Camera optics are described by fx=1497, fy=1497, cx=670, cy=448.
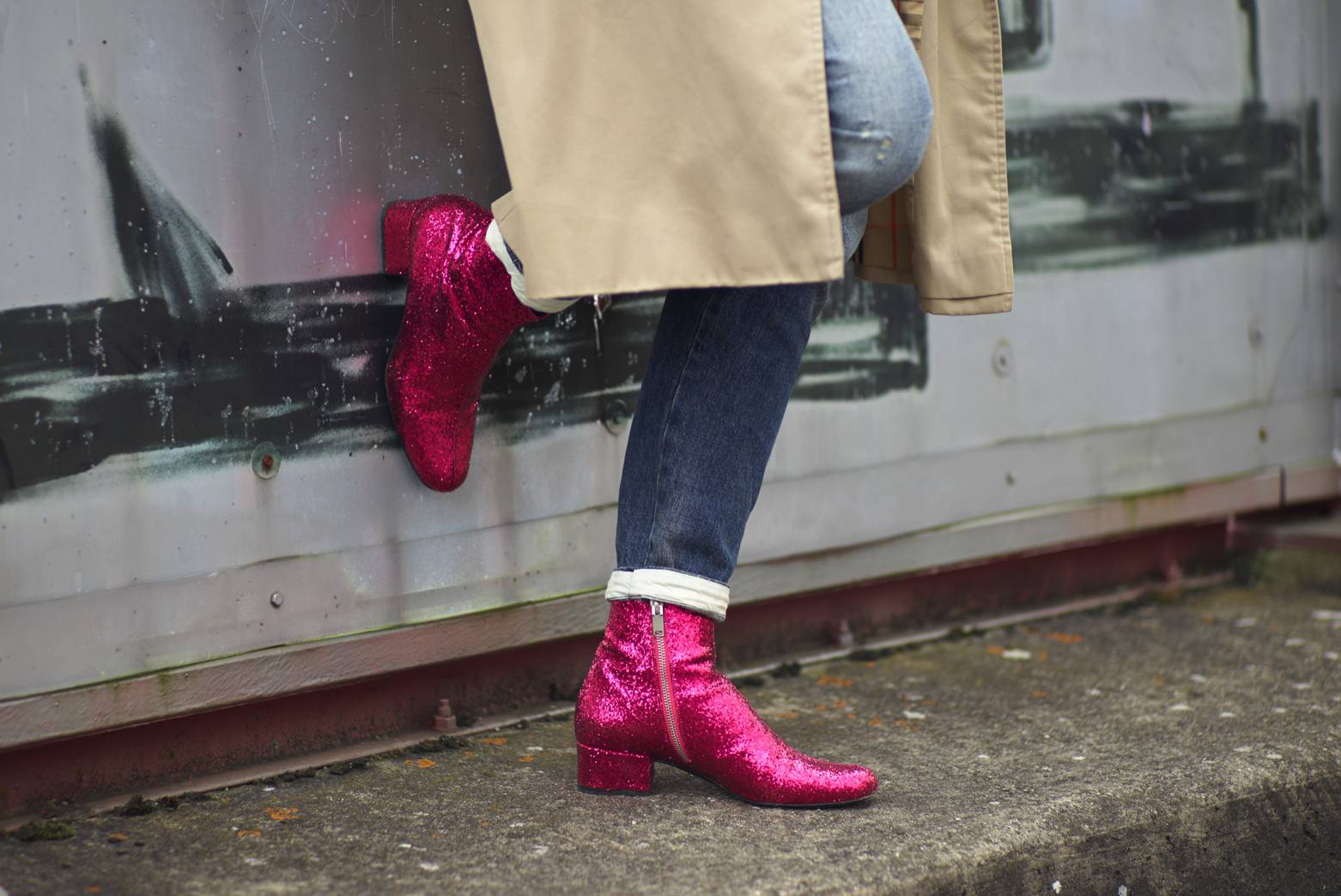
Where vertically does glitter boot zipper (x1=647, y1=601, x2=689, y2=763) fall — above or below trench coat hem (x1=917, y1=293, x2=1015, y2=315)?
below

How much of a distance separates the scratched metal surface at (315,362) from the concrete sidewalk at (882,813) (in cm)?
23

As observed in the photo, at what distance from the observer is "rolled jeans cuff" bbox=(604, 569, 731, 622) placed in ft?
5.86

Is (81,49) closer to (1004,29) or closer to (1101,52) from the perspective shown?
(1004,29)

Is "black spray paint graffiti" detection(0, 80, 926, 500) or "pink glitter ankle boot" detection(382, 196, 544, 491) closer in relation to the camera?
"black spray paint graffiti" detection(0, 80, 926, 500)

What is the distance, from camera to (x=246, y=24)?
1.91 meters

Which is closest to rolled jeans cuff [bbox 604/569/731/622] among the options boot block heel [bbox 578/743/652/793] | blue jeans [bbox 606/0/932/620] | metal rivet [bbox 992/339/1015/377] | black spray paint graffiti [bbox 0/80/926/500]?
blue jeans [bbox 606/0/932/620]

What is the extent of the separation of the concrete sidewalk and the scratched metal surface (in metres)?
0.23

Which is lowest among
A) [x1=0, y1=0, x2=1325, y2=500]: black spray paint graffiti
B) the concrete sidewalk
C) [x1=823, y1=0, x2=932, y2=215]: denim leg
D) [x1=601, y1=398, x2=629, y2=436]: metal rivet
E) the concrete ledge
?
the concrete sidewalk

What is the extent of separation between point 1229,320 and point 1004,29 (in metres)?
0.86

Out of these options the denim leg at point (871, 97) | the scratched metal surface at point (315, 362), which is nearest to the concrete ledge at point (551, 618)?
the scratched metal surface at point (315, 362)

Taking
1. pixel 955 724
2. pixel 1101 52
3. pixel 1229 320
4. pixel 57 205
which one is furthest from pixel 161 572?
pixel 1229 320

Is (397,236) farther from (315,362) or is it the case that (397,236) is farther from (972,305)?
(972,305)

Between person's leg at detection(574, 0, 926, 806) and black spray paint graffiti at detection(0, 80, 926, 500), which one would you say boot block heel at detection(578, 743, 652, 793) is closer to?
person's leg at detection(574, 0, 926, 806)

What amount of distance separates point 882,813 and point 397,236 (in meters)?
0.98
